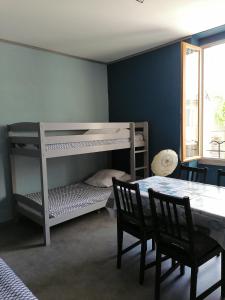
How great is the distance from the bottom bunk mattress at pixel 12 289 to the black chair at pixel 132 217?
3.46 ft

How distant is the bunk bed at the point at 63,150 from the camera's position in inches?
106

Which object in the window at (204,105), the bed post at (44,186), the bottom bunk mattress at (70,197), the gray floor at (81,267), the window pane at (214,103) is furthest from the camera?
the window pane at (214,103)

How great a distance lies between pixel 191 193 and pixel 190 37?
236 centimetres

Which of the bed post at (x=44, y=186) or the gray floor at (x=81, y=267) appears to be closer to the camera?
the gray floor at (x=81, y=267)

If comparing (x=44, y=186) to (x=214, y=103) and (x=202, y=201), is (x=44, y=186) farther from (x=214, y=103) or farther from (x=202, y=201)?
(x=214, y=103)

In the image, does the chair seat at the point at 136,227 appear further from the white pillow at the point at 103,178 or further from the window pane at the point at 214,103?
the window pane at the point at 214,103

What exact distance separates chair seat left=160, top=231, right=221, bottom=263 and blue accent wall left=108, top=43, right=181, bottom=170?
2007 millimetres

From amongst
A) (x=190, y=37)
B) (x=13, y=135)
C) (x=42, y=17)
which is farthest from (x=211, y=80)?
(x=13, y=135)

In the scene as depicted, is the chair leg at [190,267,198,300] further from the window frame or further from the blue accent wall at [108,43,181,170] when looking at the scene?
the blue accent wall at [108,43,181,170]

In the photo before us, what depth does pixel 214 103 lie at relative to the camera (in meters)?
3.58

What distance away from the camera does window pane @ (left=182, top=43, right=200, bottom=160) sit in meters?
3.15

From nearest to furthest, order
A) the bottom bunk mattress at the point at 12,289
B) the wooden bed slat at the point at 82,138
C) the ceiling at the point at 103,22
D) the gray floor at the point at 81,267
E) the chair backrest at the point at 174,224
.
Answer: the bottom bunk mattress at the point at 12,289
the chair backrest at the point at 174,224
the gray floor at the point at 81,267
the ceiling at the point at 103,22
the wooden bed slat at the point at 82,138

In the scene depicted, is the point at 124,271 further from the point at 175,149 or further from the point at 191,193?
the point at 175,149

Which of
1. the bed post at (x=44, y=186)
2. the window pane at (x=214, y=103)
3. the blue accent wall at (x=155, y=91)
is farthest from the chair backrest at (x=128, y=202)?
the window pane at (x=214, y=103)
